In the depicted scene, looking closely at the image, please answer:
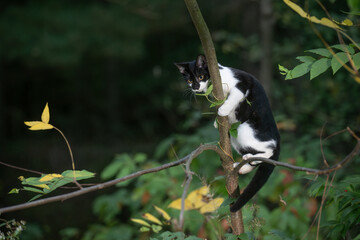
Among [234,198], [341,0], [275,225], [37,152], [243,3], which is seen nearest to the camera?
[234,198]

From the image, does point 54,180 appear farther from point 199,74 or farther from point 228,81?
point 199,74

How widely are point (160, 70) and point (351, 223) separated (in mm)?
10801

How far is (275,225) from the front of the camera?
2.89 meters

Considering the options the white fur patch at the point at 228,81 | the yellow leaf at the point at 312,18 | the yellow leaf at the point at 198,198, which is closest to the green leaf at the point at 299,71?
the yellow leaf at the point at 312,18

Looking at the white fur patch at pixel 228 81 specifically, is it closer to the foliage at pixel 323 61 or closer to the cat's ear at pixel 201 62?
the cat's ear at pixel 201 62

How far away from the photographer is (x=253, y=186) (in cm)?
167

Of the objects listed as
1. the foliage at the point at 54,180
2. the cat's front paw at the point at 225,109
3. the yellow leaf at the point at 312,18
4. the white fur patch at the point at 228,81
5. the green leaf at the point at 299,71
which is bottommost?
the cat's front paw at the point at 225,109

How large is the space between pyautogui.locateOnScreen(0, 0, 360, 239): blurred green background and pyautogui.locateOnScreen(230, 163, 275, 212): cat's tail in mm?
357

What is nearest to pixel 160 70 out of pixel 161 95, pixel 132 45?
pixel 161 95

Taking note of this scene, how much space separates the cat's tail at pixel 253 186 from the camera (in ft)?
4.88

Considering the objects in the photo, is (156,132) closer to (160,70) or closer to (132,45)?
(160,70)

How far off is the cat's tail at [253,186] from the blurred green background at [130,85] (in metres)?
0.36

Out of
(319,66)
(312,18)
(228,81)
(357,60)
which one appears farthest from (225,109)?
(312,18)

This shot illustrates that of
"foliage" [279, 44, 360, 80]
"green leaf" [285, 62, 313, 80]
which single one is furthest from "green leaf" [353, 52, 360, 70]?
"green leaf" [285, 62, 313, 80]
